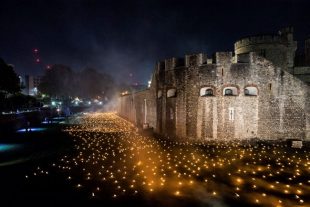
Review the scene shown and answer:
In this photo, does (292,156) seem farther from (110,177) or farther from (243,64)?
(110,177)

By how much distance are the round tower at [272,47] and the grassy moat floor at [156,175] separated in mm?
12651

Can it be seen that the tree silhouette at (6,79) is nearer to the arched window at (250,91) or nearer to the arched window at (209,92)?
the arched window at (209,92)

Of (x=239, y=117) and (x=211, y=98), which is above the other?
(x=211, y=98)

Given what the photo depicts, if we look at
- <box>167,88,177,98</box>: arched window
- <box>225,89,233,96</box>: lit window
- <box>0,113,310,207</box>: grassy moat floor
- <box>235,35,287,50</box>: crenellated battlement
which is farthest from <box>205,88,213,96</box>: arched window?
<box>235,35,287,50</box>: crenellated battlement

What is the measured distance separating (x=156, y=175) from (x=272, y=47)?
23491 mm

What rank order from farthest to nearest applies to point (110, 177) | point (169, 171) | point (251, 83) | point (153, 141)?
point (153, 141)
point (251, 83)
point (169, 171)
point (110, 177)

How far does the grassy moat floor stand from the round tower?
12651 mm

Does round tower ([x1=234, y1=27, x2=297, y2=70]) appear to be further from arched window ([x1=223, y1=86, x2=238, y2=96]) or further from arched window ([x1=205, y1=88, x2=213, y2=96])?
arched window ([x1=205, y1=88, x2=213, y2=96])

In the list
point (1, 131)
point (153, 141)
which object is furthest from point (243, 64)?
point (1, 131)

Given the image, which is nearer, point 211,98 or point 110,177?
point 110,177

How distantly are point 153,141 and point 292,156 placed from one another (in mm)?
10533

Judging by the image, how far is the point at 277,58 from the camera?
1232 inches

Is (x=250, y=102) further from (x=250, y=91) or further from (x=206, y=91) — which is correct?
(x=206, y=91)

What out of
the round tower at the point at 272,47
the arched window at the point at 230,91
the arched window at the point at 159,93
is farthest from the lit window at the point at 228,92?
the round tower at the point at 272,47
